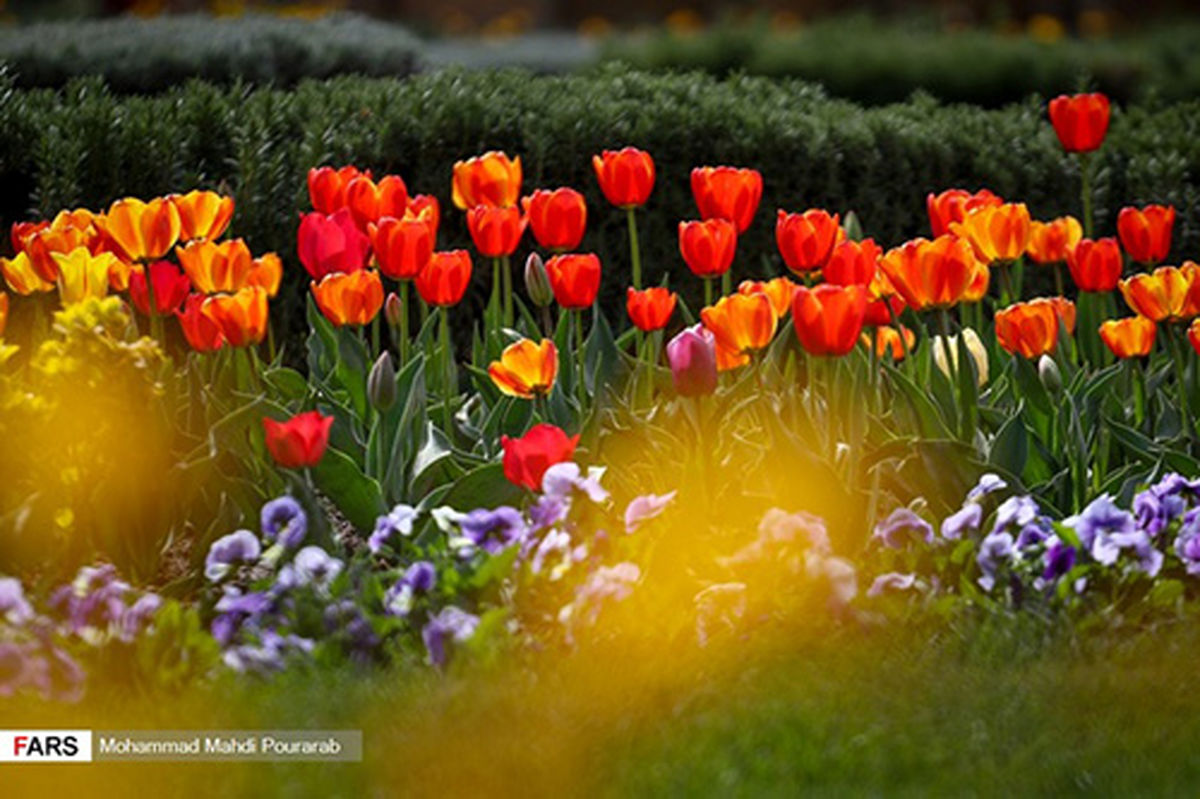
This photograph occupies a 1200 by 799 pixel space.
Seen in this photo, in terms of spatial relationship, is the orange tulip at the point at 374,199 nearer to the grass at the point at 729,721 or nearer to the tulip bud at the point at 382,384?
the tulip bud at the point at 382,384

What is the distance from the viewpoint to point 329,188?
169 inches

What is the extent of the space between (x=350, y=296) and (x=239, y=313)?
0.24m

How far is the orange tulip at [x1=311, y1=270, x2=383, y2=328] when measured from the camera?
388cm

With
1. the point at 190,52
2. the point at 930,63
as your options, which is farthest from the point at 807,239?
the point at 930,63

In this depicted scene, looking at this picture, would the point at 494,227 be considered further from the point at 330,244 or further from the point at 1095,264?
the point at 1095,264

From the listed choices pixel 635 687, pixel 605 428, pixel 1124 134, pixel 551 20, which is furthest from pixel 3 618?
pixel 551 20

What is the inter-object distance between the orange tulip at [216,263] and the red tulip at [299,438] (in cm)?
67

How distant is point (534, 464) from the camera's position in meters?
3.49

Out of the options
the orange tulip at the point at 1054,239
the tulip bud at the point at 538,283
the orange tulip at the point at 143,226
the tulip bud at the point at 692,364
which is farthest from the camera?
the orange tulip at the point at 1054,239

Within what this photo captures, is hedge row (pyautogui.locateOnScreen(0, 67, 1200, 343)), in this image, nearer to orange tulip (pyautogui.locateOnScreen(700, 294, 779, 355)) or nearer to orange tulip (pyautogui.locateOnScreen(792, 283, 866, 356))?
orange tulip (pyautogui.locateOnScreen(700, 294, 779, 355))

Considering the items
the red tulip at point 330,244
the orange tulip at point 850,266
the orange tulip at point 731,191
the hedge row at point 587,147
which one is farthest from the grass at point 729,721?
the hedge row at point 587,147

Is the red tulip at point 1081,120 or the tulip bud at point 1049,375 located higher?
the red tulip at point 1081,120

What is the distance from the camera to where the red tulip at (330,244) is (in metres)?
4.02

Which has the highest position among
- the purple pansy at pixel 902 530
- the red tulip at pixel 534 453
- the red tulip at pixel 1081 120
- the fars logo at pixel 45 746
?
the red tulip at pixel 1081 120
